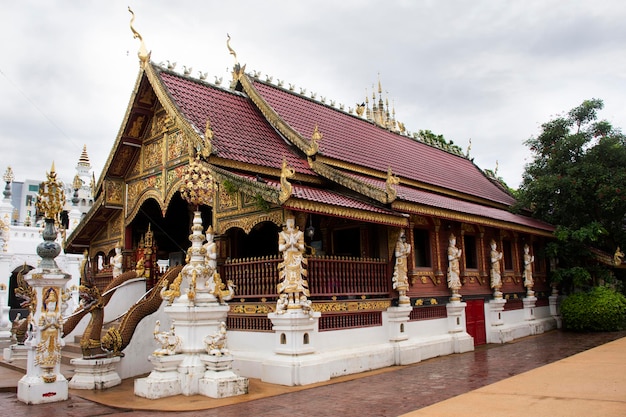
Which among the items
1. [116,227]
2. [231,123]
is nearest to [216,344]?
[231,123]

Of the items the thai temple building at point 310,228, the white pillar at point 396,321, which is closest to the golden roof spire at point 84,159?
the thai temple building at point 310,228

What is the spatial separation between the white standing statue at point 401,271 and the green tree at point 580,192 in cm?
787

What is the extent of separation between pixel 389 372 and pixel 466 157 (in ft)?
47.1

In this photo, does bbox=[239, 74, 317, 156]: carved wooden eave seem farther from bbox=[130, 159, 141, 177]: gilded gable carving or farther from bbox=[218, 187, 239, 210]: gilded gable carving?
bbox=[130, 159, 141, 177]: gilded gable carving

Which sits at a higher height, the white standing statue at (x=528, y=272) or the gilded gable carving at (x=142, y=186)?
the gilded gable carving at (x=142, y=186)

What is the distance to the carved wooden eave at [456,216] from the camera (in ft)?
37.2

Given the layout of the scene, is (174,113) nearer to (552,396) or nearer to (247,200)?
(247,200)

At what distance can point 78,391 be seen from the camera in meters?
8.86

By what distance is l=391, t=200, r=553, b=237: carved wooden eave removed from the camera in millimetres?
11336

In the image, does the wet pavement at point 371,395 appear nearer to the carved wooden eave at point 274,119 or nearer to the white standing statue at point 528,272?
the carved wooden eave at point 274,119

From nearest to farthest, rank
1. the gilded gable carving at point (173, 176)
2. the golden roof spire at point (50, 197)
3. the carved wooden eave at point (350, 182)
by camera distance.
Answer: the golden roof spire at point (50, 197) < the carved wooden eave at point (350, 182) < the gilded gable carving at point (173, 176)

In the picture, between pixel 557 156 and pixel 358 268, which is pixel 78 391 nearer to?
pixel 358 268

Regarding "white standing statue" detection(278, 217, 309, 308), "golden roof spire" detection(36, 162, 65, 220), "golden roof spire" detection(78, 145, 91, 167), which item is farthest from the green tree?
"golden roof spire" detection(78, 145, 91, 167)

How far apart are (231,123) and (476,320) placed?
316 inches
